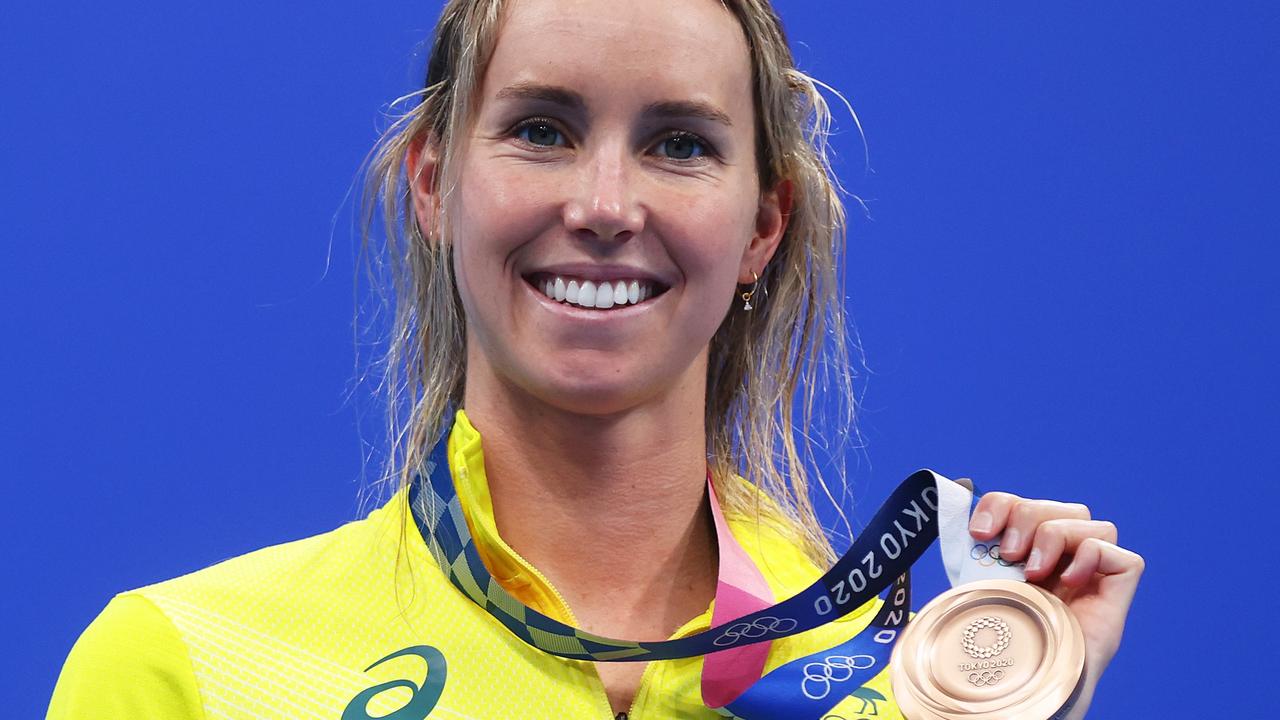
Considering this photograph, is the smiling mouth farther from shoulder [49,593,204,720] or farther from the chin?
shoulder [49,593,204,720]

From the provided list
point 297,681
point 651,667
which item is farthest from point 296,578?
point 651,667

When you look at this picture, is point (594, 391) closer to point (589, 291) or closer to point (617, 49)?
point (589, 291)

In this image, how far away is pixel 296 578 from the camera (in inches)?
84.2

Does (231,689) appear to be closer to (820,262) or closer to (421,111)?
(421,111)

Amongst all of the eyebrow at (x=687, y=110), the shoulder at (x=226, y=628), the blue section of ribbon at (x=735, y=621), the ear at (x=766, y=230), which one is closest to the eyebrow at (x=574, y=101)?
the eyebrow at (x=687, y=110)

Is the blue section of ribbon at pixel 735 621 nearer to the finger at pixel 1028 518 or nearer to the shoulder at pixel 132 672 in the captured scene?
the finger at pixel 1028 518

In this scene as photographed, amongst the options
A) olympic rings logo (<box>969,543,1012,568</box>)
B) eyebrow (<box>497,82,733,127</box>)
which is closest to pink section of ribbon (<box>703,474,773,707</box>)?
olympic rings logo (<box>969,543,1012,568</box>)

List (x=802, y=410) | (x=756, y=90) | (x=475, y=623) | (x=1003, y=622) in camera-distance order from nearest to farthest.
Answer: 1. (x=1003, y=622)
2. (x=475, y=623)
3. (x=756, y=90)
4. (x=802, y=410)

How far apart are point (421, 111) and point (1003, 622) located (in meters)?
0.98

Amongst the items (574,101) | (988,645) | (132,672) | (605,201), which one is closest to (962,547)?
(988,645)

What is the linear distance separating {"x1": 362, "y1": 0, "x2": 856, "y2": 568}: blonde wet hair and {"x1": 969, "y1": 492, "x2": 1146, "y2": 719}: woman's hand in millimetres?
500

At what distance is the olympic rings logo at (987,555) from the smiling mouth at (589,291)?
18.7 inches

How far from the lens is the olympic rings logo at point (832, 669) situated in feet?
7.19

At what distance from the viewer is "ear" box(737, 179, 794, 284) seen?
2.35 meters
